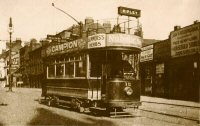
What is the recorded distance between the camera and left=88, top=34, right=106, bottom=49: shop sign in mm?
14453

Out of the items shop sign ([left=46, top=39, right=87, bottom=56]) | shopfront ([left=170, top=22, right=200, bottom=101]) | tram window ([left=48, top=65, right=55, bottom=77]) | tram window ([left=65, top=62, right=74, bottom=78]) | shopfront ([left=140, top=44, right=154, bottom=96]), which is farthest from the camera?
shopfront ([left=140, top=44, right=154, bottom=96])

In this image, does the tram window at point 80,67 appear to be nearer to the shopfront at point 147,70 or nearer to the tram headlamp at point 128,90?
the tram headlamp at point 128,90

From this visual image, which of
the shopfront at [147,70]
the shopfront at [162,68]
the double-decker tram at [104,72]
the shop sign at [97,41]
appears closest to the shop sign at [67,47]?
the double-decker tram at [104,72]

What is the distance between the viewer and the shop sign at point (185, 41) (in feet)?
78.7

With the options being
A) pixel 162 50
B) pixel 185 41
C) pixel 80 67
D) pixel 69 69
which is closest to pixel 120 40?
pixel 80 67

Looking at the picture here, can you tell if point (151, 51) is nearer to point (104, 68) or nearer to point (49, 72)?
point (49, 72)

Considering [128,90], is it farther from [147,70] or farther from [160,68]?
[147,70]

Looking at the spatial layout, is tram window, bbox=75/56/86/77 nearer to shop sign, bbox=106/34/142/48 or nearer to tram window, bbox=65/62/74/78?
tram window, bbox=65/62/74/78

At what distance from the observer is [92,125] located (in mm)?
11781

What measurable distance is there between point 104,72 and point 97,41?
136cm

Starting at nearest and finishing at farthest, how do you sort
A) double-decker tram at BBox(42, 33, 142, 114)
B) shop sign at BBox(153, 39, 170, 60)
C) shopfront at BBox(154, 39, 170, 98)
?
double-decker tram at BBox(42, 33, 142, 114), shop sign at BBox(153, 39, 170, 60), shopfront at BBox(154, 39, 170, 98)

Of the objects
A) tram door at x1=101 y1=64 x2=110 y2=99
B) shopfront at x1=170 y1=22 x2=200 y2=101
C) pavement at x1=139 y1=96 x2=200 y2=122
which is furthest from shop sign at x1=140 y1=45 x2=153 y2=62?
tram door at x1=101 y1=64 x2=110 y2=99

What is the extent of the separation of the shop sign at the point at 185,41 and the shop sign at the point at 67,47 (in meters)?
10.1

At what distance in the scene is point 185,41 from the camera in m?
25.4
